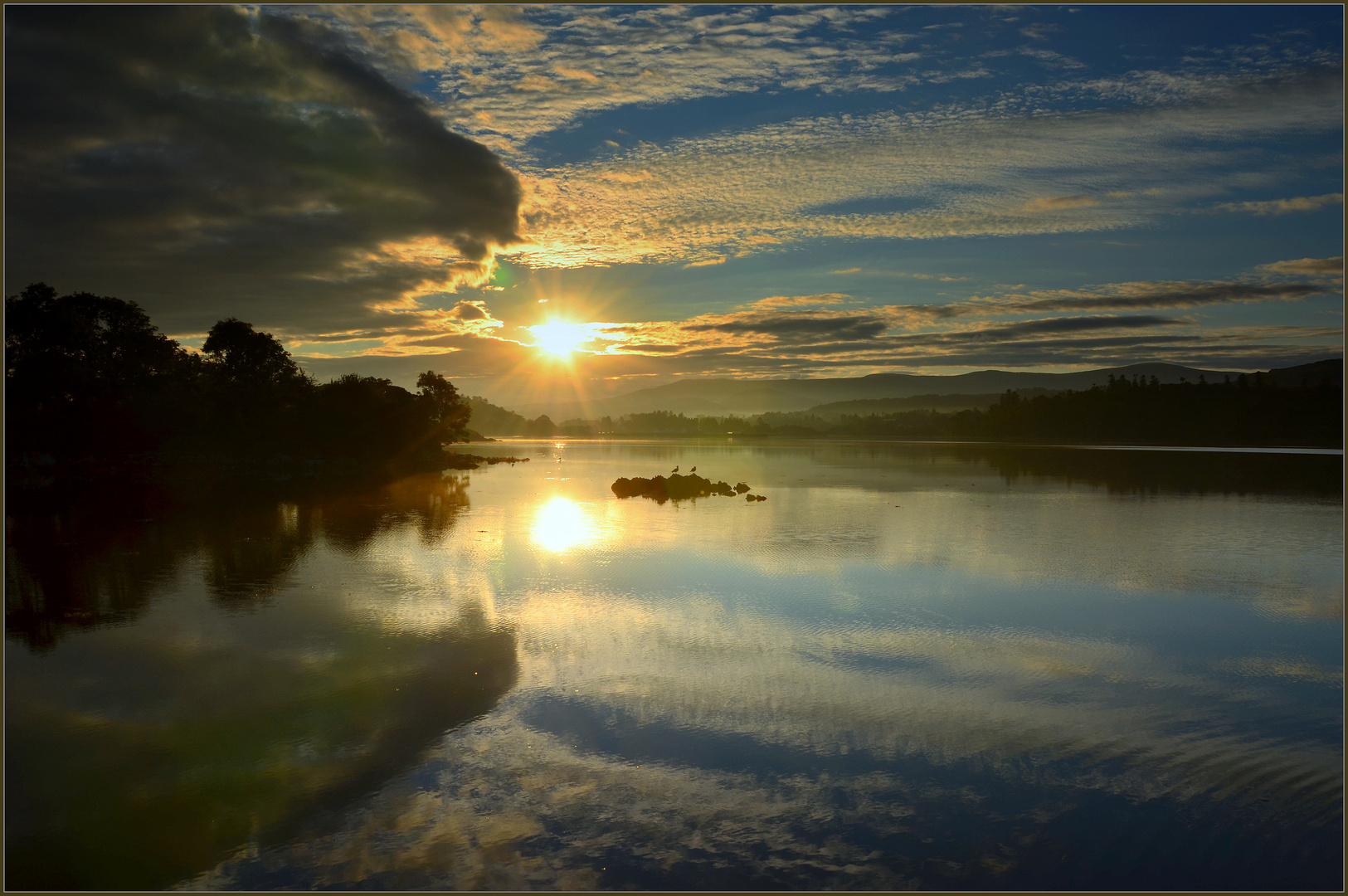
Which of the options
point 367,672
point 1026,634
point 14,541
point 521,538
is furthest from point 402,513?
point 1026,634

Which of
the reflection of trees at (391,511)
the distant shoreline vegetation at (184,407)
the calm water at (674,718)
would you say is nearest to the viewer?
the calm water at (674,718)

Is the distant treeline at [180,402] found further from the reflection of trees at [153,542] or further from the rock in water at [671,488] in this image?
the rock in water at [671,488]

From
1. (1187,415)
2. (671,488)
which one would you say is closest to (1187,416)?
(1187,415)

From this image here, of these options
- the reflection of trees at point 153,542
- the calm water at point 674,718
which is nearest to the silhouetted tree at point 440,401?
the reflection of trees at point 153,542

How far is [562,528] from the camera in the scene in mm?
28156

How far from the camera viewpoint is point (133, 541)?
23688 millimetres

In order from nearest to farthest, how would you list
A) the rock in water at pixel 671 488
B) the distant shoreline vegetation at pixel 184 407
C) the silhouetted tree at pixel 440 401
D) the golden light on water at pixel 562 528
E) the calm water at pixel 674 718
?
the calm water at pixel 674 718 < the golden light on water at pixel 562 528 < the rock in water at pixel 671 488 < the distant shoreline vegetation at pixel 184 407 < the silhouetted tree at pixel 440 401

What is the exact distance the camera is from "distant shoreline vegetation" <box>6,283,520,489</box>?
5084cm

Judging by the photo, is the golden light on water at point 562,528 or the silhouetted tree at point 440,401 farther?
the silhouetted tree at point 440,401

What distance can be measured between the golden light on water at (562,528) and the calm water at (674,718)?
6.10ft

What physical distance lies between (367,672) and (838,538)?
17.2 metres

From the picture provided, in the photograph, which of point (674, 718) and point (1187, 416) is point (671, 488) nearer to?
point (674, 718)

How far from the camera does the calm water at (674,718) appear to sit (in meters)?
6.52

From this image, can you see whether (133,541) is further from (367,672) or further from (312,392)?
(312,392)
